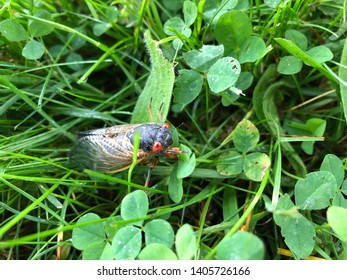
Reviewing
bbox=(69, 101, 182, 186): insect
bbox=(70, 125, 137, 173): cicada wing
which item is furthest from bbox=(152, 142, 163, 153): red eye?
bbox=(70, 125, 137, 173): cicada wing

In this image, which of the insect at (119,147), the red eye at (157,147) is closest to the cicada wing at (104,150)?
the insect at (119,147)

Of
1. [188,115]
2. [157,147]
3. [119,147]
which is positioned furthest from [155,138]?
[188,115]

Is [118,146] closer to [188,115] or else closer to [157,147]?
[157,147]

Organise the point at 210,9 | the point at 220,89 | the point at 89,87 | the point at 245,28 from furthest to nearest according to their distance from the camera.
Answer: the point at 89,87 → the point at 210,9 → the point at 245,28 → the point at 220,89

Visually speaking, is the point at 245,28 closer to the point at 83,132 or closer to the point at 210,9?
the point at 210,9

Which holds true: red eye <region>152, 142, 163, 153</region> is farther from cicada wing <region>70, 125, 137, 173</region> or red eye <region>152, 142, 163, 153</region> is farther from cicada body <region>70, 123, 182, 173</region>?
cicada wing <region>70, 125, 137, 173</region>

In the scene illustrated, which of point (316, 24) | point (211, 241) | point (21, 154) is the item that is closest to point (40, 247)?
point (21, 154)

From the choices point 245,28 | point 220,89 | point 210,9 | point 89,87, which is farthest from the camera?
point 89,87

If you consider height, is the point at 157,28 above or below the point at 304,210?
above
